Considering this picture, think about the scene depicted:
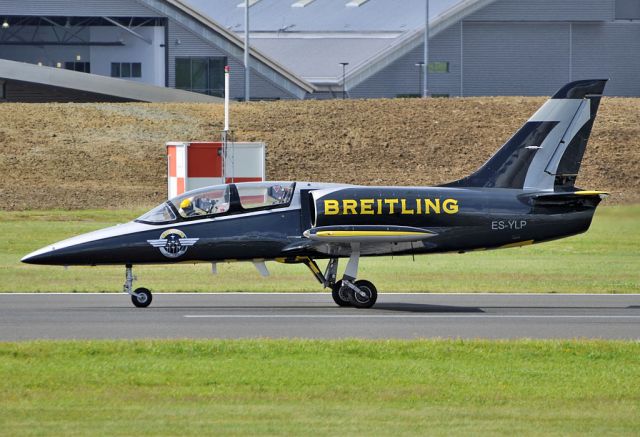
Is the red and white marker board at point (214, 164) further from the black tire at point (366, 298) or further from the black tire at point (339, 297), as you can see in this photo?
the black tire at point (366, 298)

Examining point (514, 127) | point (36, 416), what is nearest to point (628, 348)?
point (36, 416)

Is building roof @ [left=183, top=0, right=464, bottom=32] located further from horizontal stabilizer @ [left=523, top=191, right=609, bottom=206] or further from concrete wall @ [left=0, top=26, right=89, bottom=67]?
horizontal stabilizer @ [left=523, top=191, right=609, bottom=206]

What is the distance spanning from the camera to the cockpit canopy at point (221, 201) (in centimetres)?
1975

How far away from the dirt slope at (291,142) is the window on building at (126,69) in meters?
12.7

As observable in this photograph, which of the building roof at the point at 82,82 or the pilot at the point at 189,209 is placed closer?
the pilot at the point at 189,209

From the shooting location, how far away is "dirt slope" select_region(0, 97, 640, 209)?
45406 millimetres

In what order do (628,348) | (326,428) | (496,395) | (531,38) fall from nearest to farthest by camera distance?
(326,428), (496,395), (628,348), (531,38)

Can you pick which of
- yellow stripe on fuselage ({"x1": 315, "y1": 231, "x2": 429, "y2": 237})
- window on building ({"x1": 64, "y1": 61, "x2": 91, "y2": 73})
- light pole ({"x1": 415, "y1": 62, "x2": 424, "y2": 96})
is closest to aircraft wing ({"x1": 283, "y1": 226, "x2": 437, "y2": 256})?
yellow stripe on fuselage ({"x1": 315, "y1": 231, "x2": 429, "y2": 237})

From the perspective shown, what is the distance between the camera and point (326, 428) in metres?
10.9

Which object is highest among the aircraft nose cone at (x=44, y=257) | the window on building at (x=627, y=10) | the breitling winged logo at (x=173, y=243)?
the window on building at (x=627, y=10)

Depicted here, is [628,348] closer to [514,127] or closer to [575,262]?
[575,262]

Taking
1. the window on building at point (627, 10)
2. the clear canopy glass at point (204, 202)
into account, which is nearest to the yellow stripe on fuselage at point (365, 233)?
the clear canopy glass at point (204, 202)

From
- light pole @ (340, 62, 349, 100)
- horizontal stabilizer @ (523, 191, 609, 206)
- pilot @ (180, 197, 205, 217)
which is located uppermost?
light pole @ (340, 62, 349, 100)

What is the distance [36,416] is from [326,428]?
2445 millimetres
